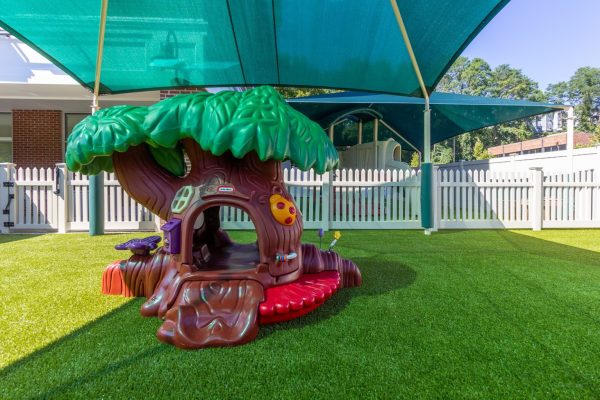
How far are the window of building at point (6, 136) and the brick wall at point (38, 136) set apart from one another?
682 millimetres

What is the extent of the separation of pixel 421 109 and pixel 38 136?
13.0m

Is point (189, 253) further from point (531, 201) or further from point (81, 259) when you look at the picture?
point (531, 201)

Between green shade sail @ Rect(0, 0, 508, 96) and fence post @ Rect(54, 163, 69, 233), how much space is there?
88.8 inches

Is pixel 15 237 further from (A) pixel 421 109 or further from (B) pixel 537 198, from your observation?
(A) pixel 421 109

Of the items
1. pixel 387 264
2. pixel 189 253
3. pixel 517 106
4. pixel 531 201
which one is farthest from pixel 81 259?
pixel 517 106

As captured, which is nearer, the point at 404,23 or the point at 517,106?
the point at 404,23

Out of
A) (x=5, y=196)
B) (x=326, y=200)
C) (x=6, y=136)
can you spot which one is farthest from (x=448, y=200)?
(x=6, y=136)

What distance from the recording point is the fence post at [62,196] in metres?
7.39

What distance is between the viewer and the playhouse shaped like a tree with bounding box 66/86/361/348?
234 centimetres

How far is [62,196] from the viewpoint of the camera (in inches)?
293

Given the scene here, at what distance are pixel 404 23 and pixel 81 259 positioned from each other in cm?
572

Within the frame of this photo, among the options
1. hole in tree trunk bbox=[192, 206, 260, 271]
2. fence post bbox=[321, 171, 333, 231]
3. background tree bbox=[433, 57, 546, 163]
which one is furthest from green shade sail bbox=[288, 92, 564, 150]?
background tree bbox=[433, 57, 546, 163]

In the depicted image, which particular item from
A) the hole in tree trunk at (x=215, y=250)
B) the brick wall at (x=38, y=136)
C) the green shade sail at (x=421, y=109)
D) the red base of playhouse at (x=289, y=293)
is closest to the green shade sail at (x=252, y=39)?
the hole in tree trunk at (x=215, y=250)

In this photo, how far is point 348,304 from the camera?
293 cm
